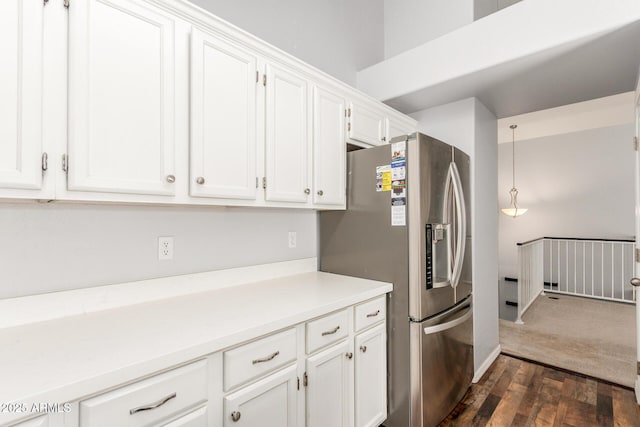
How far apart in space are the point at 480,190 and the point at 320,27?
196cm

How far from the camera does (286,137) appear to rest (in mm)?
1769

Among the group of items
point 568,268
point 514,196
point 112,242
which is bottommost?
point 568,268

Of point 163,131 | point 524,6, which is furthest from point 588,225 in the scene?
point 163,131

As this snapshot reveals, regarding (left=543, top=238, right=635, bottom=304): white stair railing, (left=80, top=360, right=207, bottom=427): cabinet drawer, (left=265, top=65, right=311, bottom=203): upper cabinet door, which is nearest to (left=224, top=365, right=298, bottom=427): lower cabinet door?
(left=80, top=360, right=207, bottom=427): cabinet drawer

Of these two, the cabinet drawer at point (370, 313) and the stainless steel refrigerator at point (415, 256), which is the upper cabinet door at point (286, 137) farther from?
the cabinet drawer at point (370, 313)

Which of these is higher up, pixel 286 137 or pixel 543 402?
pixel 286 137

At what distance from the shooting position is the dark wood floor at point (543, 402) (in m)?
2.04

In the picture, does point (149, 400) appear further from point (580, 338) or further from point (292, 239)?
point (580, 338)

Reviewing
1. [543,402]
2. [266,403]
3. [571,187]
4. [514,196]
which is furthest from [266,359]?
[571,187]

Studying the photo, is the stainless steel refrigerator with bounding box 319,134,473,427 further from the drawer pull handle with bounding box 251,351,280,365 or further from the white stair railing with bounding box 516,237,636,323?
the white stair railing with bounding box 516,237,636,323

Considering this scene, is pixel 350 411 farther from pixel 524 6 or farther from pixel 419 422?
pixel 524 6

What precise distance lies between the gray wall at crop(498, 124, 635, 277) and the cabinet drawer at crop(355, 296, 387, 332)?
5.64 meters

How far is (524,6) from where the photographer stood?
197cm

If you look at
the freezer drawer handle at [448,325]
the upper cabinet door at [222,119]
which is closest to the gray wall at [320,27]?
the upper cabinet door at [222,119]
